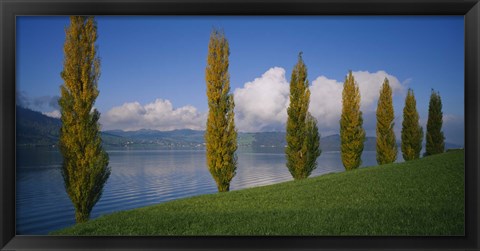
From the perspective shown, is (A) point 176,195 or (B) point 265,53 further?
(A) point 176,195

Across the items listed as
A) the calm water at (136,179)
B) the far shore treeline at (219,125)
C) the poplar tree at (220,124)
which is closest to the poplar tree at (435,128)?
the far shore treeline at (219,125)

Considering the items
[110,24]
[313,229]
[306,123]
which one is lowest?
[313,229]

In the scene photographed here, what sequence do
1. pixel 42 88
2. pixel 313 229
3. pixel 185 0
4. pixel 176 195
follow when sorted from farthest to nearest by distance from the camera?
pixel 176 195
pixel 42 88
pixel 313 229
pixel 185 0

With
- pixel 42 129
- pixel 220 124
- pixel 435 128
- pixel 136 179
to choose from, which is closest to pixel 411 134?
pixel 435 128

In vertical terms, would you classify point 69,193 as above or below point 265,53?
below

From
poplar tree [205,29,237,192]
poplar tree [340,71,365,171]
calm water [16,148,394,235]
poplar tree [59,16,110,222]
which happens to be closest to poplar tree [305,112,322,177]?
calm water [16,148,394,235]

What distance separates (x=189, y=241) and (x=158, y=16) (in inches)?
90.6

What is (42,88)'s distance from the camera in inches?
223

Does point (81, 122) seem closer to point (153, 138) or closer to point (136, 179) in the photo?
Result: point (153, 138)

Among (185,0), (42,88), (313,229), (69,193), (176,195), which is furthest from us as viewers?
(176,195)

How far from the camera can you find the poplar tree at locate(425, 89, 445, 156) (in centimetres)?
753

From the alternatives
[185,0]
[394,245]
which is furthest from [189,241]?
[185,0]

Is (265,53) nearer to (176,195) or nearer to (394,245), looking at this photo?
(176,195)

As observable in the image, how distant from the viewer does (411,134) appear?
36.3ft
